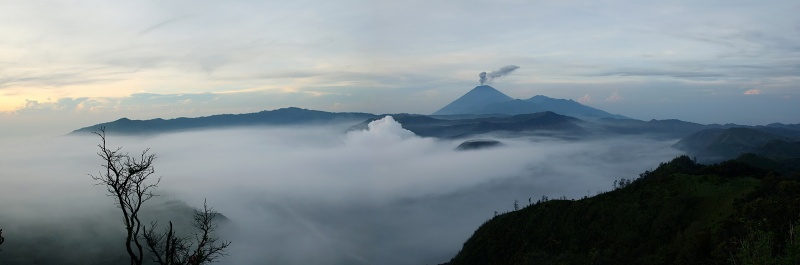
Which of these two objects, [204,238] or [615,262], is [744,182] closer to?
[615,262]

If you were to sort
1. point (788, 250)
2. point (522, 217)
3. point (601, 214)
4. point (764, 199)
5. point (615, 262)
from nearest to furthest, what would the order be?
point (788, 250) < point (764, 199) < point (615, 262) < point (601, 214) < point (522, 217)

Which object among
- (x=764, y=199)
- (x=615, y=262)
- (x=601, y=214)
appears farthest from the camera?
(x=601, y=214)

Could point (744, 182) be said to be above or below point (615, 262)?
above

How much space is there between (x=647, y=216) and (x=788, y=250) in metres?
70.3

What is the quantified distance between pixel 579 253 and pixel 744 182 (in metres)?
35.5

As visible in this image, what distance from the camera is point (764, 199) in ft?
231

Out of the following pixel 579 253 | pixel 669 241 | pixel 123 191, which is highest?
pixel 123 191

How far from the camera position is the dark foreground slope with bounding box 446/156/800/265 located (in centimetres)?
6225

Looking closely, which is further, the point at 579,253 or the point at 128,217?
the point at 579,253

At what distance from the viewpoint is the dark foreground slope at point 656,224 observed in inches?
2451

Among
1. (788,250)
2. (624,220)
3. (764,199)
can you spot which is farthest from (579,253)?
(788,250)

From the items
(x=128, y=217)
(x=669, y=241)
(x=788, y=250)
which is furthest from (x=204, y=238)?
(x=669, y=241)

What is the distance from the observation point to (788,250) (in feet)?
100

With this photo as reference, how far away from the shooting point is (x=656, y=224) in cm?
9075
